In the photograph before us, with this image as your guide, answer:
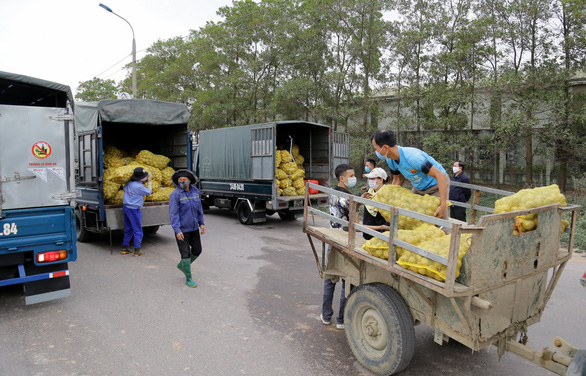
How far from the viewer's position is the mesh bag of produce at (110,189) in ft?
25.2

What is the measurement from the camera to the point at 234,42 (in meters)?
18.9

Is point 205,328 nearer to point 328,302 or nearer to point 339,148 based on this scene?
point 328,302

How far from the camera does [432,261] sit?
271 cm

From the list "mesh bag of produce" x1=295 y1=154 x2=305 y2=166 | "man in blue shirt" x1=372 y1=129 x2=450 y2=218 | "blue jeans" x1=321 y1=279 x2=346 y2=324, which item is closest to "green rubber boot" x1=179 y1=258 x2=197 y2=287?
"blue jeans" x1=321 y1=279 x2=346 y2=324

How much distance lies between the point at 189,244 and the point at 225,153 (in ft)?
21.4

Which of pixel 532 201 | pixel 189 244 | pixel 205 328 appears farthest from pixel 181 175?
pixel 532 201

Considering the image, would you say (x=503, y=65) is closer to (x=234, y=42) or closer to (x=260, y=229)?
(x=260, y=229)

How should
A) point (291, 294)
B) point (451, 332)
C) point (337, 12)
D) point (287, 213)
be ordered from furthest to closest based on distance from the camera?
point (337, 12) < point (287, 213) < point (291, 294) < point (451, 332)

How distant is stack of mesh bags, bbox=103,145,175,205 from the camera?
25.1 feet

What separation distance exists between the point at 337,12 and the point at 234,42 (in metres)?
5.82

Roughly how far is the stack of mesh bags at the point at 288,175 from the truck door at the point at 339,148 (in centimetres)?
114

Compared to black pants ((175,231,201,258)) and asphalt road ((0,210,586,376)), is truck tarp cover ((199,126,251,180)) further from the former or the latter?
black pants ((175,231,201,258))

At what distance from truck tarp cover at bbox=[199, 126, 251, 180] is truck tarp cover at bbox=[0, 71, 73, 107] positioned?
571 cm

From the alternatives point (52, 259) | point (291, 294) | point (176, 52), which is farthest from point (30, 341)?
point (176, 52)
